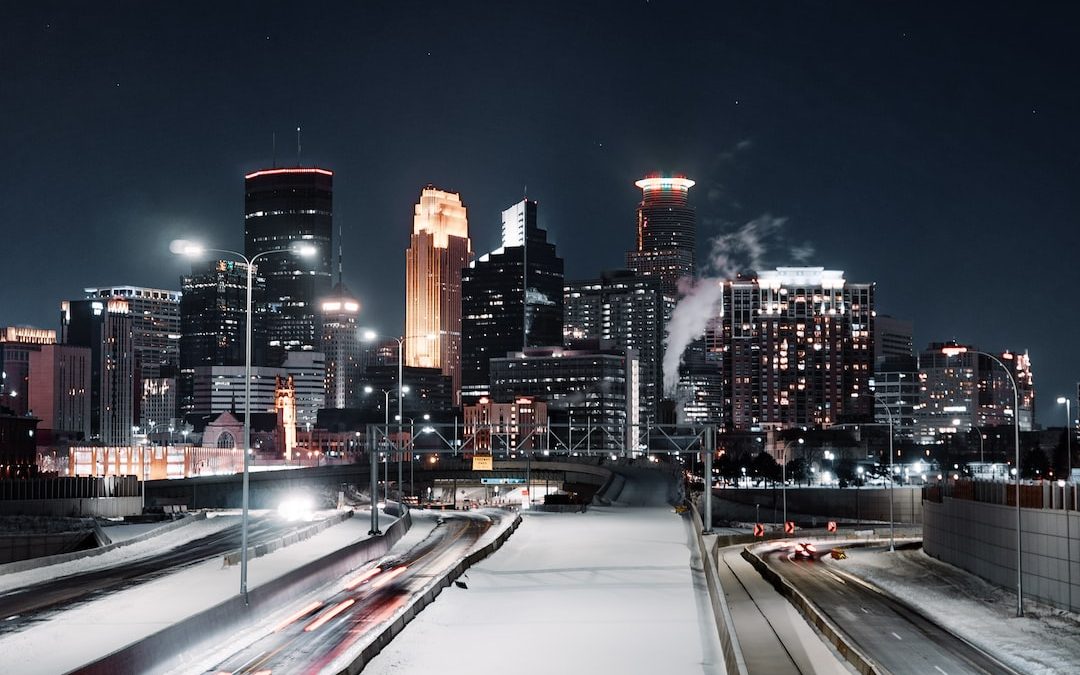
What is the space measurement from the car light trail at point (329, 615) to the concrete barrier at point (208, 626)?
1.89 metres

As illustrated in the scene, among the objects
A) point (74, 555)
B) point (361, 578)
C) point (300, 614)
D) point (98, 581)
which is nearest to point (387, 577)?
point (361, 578)

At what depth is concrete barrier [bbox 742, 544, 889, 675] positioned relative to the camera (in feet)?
128

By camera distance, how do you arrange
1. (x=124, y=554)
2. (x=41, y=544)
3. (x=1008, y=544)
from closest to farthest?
(x=1008, y=544) → (x=41, y=544) → (x=124, y=554)

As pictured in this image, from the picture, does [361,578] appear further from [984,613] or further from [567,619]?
[984,613]

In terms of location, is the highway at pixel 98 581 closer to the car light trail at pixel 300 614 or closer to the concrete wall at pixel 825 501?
the car light trail at pixel 300 614

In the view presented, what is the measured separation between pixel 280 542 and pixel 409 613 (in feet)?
99.5

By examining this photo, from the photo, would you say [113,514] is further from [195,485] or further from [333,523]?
[195,485]

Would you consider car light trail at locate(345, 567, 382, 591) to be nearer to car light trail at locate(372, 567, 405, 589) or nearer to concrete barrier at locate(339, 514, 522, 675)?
Result: car light trail at locate(372, 567, 405, 589)

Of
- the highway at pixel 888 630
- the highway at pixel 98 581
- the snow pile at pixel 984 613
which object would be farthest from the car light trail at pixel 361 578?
the snow pile at pixel 984 613

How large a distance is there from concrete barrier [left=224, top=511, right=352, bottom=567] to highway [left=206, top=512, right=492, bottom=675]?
5968 mm

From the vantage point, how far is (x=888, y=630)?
164 ft

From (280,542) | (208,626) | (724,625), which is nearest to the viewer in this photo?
(208,626)

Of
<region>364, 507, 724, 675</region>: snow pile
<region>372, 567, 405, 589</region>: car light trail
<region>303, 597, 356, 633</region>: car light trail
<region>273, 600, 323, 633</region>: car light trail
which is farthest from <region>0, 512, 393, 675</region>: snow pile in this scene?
<region>364, 507, 724, 675</region>: snow pile

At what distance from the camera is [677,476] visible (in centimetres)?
17212
